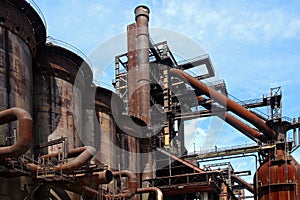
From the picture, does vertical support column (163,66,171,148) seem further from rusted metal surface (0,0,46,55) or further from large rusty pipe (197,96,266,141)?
rusted metal surface (0,0,46,55)

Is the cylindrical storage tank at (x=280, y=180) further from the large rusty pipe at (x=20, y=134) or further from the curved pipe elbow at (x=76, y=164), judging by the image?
the large rusty pipe at (x=20, y=134)

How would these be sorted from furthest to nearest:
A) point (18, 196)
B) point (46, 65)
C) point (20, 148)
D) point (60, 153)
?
point (46, 65) < point (60, 153) < point (18, 196) < point (20, 148)

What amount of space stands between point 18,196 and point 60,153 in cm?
286

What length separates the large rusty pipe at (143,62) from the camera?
38688mm

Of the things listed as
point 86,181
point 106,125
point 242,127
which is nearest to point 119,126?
point 106,125

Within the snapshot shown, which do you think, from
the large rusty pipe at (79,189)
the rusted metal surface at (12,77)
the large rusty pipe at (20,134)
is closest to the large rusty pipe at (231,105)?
the large rusty pipe at (79,189)

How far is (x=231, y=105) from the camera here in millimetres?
37281

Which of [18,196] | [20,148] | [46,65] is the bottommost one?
[18,196]

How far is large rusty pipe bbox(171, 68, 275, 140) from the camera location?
35.7 m

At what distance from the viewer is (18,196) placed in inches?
803

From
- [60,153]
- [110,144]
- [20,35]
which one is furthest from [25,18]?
[110,144]

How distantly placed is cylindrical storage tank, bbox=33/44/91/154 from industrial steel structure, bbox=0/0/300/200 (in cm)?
6

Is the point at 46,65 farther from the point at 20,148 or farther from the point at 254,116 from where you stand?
the point at 254,116

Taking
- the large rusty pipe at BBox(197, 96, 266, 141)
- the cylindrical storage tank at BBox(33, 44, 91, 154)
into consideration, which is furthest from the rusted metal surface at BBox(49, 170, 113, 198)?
the large rusty pipe at BBox(197, 96, 266, 141)
